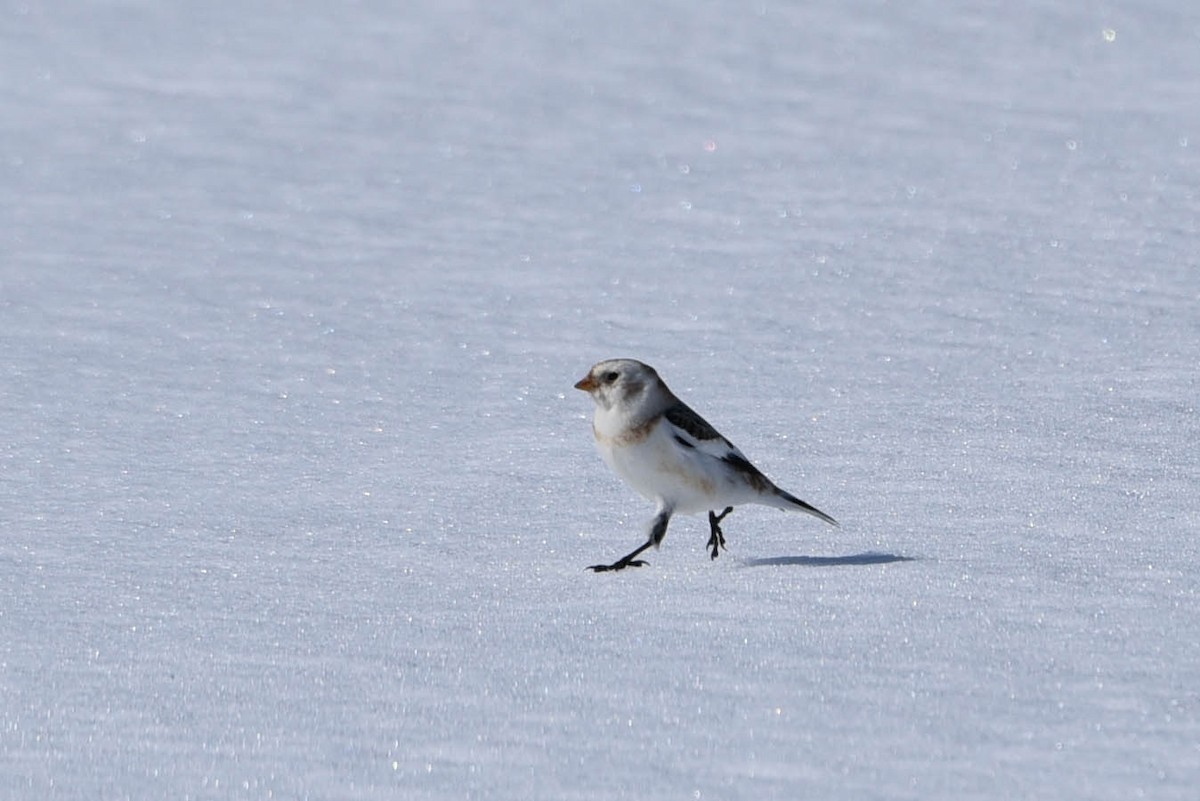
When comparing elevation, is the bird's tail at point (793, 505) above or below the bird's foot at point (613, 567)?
above

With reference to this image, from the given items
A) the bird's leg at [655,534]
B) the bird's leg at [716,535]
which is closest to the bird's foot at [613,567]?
the bird's leg at [655,534]

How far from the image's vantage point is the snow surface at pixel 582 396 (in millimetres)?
3182

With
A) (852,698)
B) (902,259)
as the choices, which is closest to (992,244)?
(902,259)

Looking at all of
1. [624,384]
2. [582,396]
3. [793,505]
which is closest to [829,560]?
[793,505]

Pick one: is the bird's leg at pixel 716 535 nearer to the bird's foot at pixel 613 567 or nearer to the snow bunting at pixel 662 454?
the snow bunting at pixel 662 454

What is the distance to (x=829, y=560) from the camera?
4.29 metres

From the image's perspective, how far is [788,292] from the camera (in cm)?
771

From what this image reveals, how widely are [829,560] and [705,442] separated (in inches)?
16.0

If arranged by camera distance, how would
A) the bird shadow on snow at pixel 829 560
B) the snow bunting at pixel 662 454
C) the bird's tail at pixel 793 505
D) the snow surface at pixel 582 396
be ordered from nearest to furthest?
the snow surface at pixel 582 396
the bird shadow on snow at pixel 829 560
the snow bunting at pixel 662 454
the bird's tail at pixel 793 505

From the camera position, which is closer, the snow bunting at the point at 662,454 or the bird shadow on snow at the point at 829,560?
the bird shadow on snow at the point at 829,560

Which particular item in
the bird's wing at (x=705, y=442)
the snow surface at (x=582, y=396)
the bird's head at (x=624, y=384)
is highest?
the bird's head at (x=624, y=384)

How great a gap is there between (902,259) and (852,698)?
5.14 m

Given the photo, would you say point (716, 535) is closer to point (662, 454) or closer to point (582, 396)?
point (662, 454)

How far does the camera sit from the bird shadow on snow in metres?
4.21
